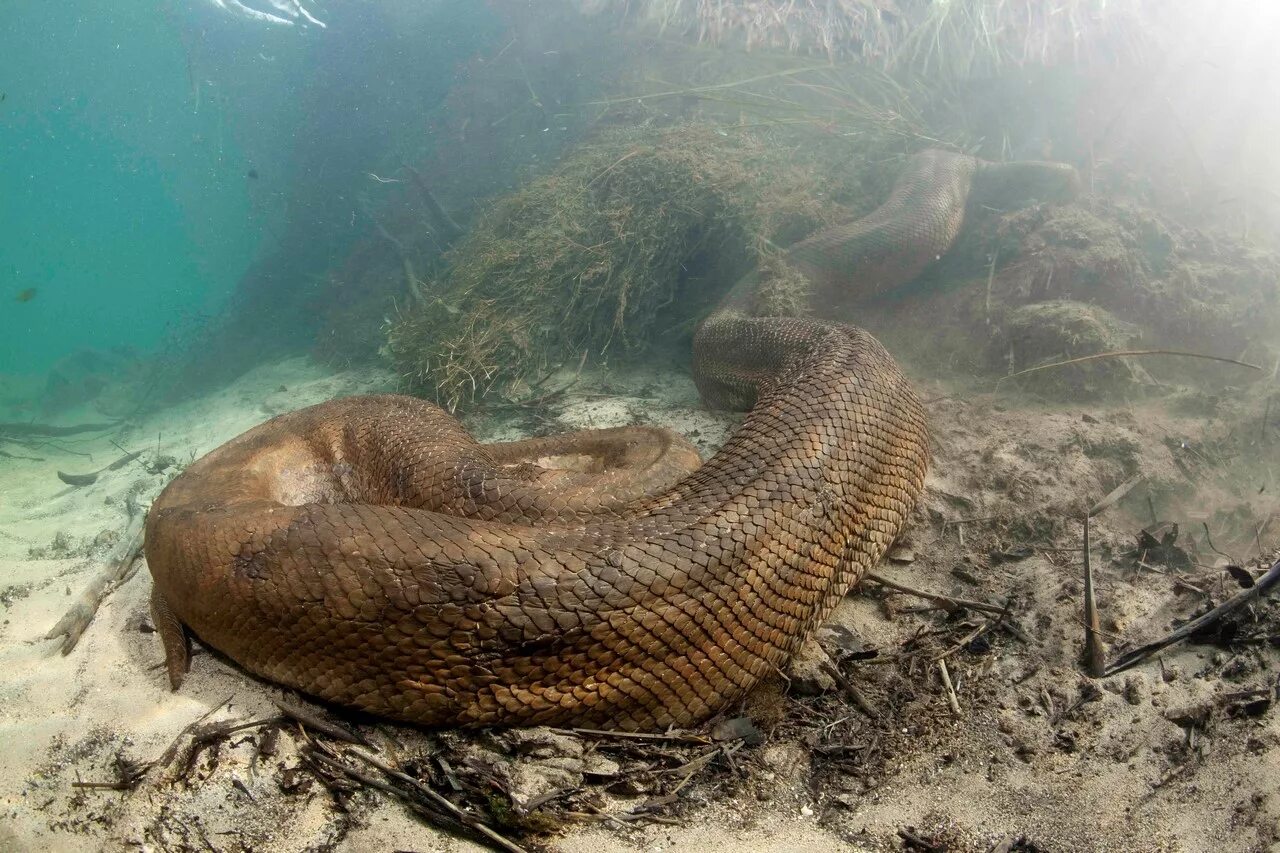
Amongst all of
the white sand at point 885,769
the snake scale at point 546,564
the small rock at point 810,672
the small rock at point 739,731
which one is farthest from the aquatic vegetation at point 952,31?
the small rock at point 739,731

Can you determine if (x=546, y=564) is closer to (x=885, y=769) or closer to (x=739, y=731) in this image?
(x=739, y=731)

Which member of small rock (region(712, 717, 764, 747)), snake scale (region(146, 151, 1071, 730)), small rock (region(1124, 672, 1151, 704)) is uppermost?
snake scale (region(146, 151, 1071, 730))

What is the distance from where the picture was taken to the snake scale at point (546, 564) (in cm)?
278

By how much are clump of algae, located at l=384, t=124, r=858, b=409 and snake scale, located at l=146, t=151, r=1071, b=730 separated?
3077 mm

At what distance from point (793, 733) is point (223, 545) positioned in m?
2.62

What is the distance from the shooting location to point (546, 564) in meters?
2.82

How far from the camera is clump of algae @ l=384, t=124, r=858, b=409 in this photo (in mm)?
7559

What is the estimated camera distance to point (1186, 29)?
1048cm

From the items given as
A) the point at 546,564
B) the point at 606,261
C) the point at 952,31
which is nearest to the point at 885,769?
the point at 546,564

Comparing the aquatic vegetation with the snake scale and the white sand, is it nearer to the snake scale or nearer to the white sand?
the snake scale

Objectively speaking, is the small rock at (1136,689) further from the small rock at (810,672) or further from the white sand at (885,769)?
the small rock at (810,672)

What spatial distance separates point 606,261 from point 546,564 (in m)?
5.65

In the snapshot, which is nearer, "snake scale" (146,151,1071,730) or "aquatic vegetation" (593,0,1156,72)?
"snake scale" (146,151,1071,730)

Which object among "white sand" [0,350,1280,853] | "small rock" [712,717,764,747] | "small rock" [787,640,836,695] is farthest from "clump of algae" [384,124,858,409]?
"small rock" [712,717,764,747]
